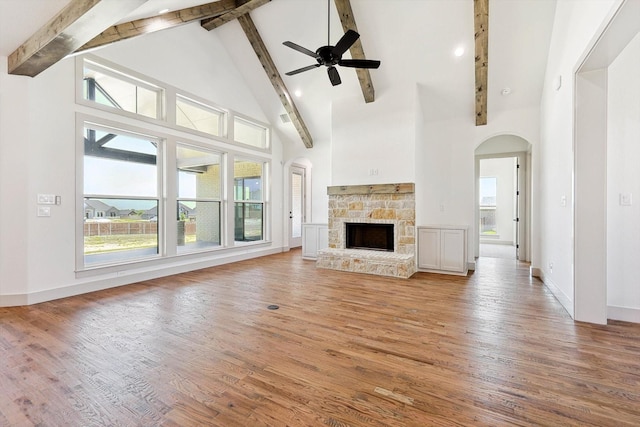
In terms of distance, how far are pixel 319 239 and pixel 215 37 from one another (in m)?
4.85

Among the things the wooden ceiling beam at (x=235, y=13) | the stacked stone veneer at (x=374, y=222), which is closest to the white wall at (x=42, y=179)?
the wooden ceiling beam at (x=235, y=13)

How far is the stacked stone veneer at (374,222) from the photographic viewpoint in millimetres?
5137

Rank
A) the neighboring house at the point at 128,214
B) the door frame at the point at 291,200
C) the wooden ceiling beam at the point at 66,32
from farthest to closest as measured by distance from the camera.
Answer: the door frame at the point at 291,200 → the neighboring house at the point at 128,214 → the wooden ceiling beam at the point at 66,32

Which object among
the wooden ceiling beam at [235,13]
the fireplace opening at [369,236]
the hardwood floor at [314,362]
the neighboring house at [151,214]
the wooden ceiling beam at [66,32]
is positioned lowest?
the hardwood floor at [314,362]

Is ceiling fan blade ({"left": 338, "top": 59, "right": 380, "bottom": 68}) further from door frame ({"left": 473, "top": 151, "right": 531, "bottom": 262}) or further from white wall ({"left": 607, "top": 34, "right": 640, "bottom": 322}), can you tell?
door frame ({"left": 473, "top": 151, "right": 531, "bottom": 262})

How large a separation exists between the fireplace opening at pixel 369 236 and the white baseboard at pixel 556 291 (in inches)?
95.0

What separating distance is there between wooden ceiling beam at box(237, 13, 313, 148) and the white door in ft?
4.71

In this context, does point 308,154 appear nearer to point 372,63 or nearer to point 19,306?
point 372,63

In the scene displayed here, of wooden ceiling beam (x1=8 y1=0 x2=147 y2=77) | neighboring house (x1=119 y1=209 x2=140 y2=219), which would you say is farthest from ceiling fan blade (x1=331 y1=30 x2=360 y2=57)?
neighboring house (x1=119 y1=209 x2=140 y2=219)

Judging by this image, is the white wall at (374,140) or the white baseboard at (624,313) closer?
the white baseboard at (624,313)

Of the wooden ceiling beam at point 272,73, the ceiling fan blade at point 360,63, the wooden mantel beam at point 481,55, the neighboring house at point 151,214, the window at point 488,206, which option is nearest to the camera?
the ceiling fan blade at point 360,63

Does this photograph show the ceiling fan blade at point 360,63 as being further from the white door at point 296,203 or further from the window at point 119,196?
the white door at point 296,203

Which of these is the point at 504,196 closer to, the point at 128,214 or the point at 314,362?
the point at 314,362

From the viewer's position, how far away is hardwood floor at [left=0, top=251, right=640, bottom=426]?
167 cm
